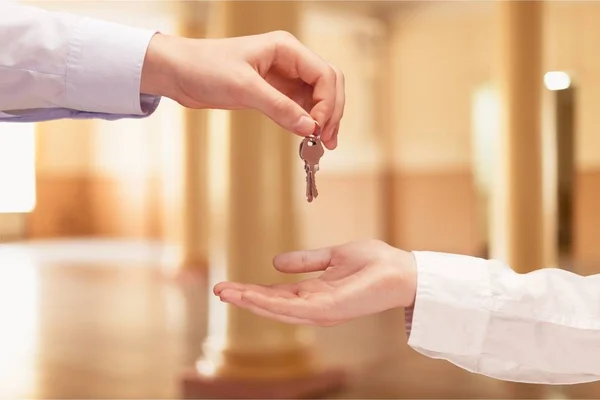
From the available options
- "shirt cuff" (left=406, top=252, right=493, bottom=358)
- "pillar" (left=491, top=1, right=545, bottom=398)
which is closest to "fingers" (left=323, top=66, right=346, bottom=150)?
"shirt cuff" (left=406, top=252, right=493, bottom=358)

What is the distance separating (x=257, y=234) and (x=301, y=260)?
3002 millimetres

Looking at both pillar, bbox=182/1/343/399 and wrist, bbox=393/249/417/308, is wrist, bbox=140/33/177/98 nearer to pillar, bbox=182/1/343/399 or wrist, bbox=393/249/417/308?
wrist, bbox=393/249/417/308

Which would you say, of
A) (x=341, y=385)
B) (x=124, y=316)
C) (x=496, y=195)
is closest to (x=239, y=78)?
(x=341, y=385)

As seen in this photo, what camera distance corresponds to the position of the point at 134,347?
19.1ft

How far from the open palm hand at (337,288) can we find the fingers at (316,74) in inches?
10.1

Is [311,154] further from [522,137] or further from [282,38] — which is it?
[522,137]

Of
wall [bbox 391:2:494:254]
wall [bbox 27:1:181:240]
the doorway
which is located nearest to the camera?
the doorway

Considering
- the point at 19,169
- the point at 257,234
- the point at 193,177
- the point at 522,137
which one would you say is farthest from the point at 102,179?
the point at 257,234

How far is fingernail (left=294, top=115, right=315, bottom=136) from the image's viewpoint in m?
1.52

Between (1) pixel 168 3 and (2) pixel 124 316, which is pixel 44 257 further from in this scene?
(2) pixel 124 316

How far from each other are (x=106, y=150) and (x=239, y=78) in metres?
16.8

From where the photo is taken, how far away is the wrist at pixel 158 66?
156 centimetres

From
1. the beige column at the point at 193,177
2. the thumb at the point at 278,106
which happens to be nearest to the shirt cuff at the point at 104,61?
the thumb at the point at 278,106

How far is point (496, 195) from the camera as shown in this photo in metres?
8.46
